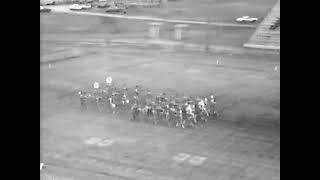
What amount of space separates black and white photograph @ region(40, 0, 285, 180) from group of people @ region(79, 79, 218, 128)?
1.7 inches

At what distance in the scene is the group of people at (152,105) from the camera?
16.0 meters

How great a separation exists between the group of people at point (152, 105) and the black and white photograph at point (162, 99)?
42mm

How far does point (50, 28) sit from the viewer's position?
1503 inches

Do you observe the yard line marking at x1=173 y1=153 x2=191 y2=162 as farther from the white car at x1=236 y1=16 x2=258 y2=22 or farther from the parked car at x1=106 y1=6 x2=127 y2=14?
the parked car at x1=106 y1=6 x2=127 y2=14

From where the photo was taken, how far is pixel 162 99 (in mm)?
17641

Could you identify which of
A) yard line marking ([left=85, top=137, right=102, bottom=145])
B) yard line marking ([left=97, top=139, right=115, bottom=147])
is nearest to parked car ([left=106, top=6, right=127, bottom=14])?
yard line marking ([left=85, top=137, right=102, bottom=145])

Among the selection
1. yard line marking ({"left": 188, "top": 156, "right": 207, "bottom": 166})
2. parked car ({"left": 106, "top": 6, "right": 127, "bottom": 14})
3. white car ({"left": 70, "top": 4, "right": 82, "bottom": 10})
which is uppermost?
white car ({"left": 70, "top": 4, "right": 82, "bottom": 10})

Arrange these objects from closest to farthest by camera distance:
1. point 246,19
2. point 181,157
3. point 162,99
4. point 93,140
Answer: point 181,157, point 93,140, point 162,99, point 246,19

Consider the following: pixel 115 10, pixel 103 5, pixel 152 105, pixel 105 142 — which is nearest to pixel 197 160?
pixel 105 142

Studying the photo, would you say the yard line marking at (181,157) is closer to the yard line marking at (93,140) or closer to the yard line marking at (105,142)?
the yard line marking at (105,142)

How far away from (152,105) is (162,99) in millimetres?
809

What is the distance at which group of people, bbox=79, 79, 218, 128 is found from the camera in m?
16.0

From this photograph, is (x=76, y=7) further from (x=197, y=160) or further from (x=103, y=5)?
(x=197, y=160)
